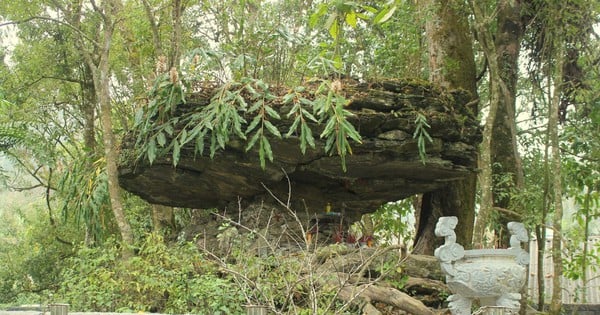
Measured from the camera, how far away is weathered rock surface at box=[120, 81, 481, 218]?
705 cm

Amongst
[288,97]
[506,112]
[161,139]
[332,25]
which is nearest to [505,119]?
[506,112]

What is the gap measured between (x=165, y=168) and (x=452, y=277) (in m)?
3.77

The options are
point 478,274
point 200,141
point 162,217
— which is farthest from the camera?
point 162,217

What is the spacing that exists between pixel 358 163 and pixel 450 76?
2.05 metres

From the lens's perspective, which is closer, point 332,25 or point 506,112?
point 332,25

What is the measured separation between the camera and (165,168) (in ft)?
25.0

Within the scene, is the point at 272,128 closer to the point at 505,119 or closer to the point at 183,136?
the point at 183,136

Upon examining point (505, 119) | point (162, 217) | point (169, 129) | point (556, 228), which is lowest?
point (162, 217)

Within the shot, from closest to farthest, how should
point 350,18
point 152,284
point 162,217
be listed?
point 350,18, point 152,284, point 162,217

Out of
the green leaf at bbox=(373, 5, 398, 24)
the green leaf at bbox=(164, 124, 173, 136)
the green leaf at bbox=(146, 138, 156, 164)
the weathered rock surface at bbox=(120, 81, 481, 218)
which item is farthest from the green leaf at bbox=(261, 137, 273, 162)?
the green leaf at bbox=(373, 5, 398, 24)

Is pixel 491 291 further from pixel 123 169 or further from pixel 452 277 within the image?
pixel 123 169

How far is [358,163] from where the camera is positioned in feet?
23.8

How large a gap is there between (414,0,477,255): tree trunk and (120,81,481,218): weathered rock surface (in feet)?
1.05

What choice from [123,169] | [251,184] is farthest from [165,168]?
[251,184]
